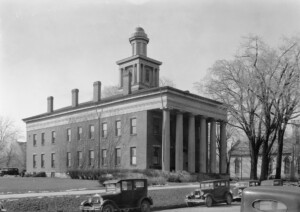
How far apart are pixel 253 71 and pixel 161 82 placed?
36.1 metres

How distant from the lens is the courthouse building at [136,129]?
43500 mm

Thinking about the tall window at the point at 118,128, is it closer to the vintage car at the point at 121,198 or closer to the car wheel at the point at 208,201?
the car wheel at the point at 208,201

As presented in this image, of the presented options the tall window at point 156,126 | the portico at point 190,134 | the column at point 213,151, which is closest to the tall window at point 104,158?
the tall window at point 156,126

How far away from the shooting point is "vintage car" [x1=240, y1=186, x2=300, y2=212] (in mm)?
7699

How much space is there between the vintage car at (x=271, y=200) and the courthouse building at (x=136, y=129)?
30.3m

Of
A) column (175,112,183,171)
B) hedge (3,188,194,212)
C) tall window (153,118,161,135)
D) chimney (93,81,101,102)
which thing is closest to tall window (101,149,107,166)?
chimney (93,81,101,102)

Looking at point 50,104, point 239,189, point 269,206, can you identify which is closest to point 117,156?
point 50,104

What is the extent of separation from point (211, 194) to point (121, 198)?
7207 mm

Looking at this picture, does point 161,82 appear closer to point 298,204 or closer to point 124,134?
point 124,134

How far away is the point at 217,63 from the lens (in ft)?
123

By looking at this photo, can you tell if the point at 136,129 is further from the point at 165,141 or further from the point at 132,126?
the point at 165,141

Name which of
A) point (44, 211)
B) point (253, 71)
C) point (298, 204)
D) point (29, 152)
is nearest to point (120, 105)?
point (253, 71)

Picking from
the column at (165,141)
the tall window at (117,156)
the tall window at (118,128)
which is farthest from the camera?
the tall window at (118,128)

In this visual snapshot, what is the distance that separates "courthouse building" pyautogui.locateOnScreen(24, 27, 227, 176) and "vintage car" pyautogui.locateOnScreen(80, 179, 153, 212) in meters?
21.4
